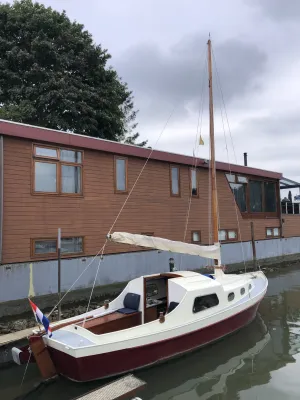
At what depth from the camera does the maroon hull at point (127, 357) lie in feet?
22.5

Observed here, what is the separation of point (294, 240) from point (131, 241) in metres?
18.0

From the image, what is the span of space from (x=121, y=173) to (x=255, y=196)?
9.95 m

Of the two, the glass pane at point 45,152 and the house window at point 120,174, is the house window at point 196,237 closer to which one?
the house window at point 120,174

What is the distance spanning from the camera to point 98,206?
13617mm

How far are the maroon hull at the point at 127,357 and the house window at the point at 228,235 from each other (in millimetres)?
9772

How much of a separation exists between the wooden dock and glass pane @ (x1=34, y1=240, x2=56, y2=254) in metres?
6.38

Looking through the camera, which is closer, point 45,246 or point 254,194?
point 45,246

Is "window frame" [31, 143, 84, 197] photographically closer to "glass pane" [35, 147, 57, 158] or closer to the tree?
"glass pane" [35, 147, 57, 158]

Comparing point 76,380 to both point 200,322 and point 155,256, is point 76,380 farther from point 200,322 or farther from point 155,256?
point 155,256

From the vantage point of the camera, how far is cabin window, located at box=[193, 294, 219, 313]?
872 centimetres

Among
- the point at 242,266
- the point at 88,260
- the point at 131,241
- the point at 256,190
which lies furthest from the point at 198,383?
the point at 256,190

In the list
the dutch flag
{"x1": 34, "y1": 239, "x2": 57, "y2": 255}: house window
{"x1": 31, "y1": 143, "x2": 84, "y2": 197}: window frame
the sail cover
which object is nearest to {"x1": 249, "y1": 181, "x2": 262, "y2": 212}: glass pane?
the sail cover

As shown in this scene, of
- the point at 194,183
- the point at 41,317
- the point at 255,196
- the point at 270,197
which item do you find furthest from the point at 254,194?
the point at 41,317

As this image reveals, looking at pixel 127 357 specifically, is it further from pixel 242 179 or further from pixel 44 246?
pixel 242 179
